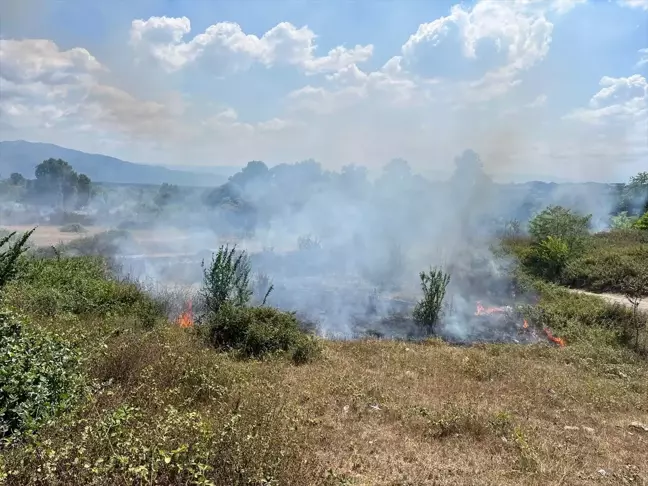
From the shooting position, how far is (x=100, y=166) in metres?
67.6

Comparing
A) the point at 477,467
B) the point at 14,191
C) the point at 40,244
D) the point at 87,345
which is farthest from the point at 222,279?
the point at 14,191

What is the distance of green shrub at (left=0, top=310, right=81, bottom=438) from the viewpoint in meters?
3.21

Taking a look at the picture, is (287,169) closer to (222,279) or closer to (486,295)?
(486,295)

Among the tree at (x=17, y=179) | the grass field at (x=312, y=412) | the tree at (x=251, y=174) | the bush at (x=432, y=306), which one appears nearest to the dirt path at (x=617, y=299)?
the grass field at (x=312, y=412)

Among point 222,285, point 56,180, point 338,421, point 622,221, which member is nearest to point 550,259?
point 222,285

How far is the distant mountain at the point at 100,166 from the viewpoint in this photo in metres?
46.4

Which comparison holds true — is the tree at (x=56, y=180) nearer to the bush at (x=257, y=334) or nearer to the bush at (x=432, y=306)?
the bush at (x=257, y=334)

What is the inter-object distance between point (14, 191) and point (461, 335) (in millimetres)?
28670

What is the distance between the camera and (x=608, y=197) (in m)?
30.6

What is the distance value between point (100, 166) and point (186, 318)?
Result: 222ft

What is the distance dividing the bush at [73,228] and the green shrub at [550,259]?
1902cm

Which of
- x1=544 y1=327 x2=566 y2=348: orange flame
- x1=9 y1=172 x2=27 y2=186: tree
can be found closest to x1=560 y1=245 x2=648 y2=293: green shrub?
x1=544 y1=327 x2=566 y2=348: orange flame

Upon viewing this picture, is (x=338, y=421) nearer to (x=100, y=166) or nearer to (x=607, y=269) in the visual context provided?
(x=607, y=269)

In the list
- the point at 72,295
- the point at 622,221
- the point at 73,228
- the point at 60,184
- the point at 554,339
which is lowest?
the point at 554,339
